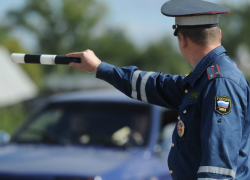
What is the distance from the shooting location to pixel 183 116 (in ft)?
7.20

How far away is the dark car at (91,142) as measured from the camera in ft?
13.0

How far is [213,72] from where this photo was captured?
6.97ft

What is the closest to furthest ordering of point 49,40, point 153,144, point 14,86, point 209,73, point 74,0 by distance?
point 209,73 < point 153,144 < point 14,86 < point 49,40 < point 74,0

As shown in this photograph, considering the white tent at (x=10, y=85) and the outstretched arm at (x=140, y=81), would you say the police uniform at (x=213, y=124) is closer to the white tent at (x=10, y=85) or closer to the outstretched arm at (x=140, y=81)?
the outstretched arm at (x=140, y=81)

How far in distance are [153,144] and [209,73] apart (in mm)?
2581

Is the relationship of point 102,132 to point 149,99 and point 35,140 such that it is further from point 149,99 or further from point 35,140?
point 149,99

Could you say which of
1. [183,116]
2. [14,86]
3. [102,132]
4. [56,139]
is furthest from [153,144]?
[14,86]

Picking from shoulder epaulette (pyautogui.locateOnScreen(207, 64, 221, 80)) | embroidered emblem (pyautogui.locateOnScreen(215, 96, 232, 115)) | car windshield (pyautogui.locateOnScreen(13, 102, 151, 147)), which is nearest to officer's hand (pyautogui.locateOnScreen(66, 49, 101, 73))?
shoulder epaulette (pyautogui.locateOnScreen(207, 64, 221, 80))

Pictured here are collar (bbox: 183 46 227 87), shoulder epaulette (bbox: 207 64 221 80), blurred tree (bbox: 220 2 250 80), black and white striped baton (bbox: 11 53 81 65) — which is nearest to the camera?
shoulder epaulette (bbox: 207 64 221 80)

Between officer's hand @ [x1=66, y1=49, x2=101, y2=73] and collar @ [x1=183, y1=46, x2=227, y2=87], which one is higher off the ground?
officer's hand @ [x1=66, y1=49, x2=101, y2=73]

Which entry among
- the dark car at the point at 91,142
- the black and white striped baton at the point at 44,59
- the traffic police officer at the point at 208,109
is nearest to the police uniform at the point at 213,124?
the traffic police officer at the point at 208,109

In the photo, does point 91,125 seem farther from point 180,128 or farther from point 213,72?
point 213,72

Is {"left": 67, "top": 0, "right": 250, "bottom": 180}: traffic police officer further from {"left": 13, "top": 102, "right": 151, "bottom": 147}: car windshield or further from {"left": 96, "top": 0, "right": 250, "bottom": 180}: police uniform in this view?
{"left": 13, "top": 102, "right": 151, "bottom": 147}: car windshield

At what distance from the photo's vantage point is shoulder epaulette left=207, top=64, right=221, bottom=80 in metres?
2.10
